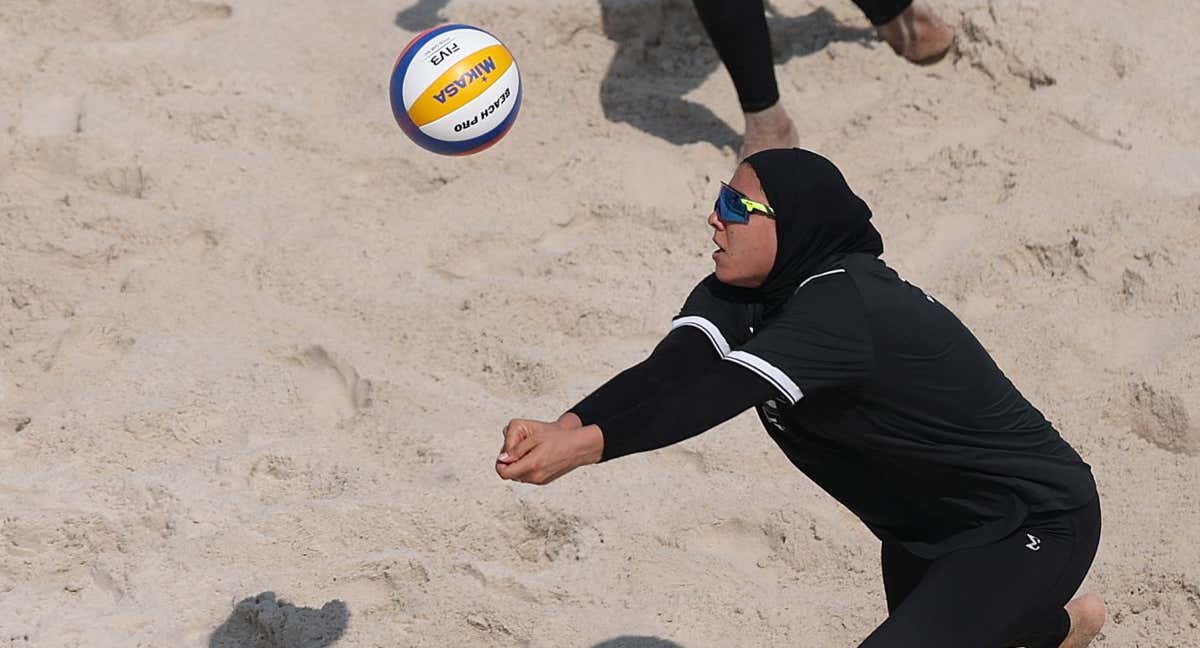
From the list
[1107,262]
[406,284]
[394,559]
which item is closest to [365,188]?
[406,284]

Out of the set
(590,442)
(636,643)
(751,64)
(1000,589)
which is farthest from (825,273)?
(751,64)

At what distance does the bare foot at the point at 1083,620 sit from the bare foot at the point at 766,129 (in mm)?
2280

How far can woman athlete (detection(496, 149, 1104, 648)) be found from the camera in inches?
111

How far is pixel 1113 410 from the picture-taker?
439 centimetres

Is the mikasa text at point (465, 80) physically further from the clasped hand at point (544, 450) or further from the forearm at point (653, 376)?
the clasped hand at point (544, 450)

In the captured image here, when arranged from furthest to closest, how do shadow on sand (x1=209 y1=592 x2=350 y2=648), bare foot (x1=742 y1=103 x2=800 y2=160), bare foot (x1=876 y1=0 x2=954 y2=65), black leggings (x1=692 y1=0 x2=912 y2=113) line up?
bare foot (x1=876 y1=0 x2=954 y2=65) → bare foot (x1=742 y1=103 x2=800 y2=160) → black leggings (x1=692 y1=0 x2=912 y2=113) → shadow on sand (x1=209 y1=592 x2=350 y2=648)

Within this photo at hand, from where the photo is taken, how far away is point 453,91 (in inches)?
168

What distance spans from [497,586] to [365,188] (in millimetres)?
1964

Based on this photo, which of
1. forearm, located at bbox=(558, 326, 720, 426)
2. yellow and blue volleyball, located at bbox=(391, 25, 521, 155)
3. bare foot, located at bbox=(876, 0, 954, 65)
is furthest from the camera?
bare foot, located at bbox=(876, 0, 954, 65)

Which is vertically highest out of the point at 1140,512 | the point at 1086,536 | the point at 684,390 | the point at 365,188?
the point at 684,390

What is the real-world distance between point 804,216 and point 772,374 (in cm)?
36

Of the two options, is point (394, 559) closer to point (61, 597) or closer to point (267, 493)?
point (267, 493)

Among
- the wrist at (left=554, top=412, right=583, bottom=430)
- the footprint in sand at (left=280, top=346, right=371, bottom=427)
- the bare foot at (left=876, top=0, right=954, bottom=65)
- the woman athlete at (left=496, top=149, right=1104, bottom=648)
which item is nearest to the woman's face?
the woman athlete at (left=496, top=149, right=1104, bottom=648)

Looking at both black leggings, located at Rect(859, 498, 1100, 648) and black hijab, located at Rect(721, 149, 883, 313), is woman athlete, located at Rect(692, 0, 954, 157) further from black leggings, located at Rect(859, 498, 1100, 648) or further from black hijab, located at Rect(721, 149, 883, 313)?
black leggings, located at Rect(859, 498, 1100, 648)
